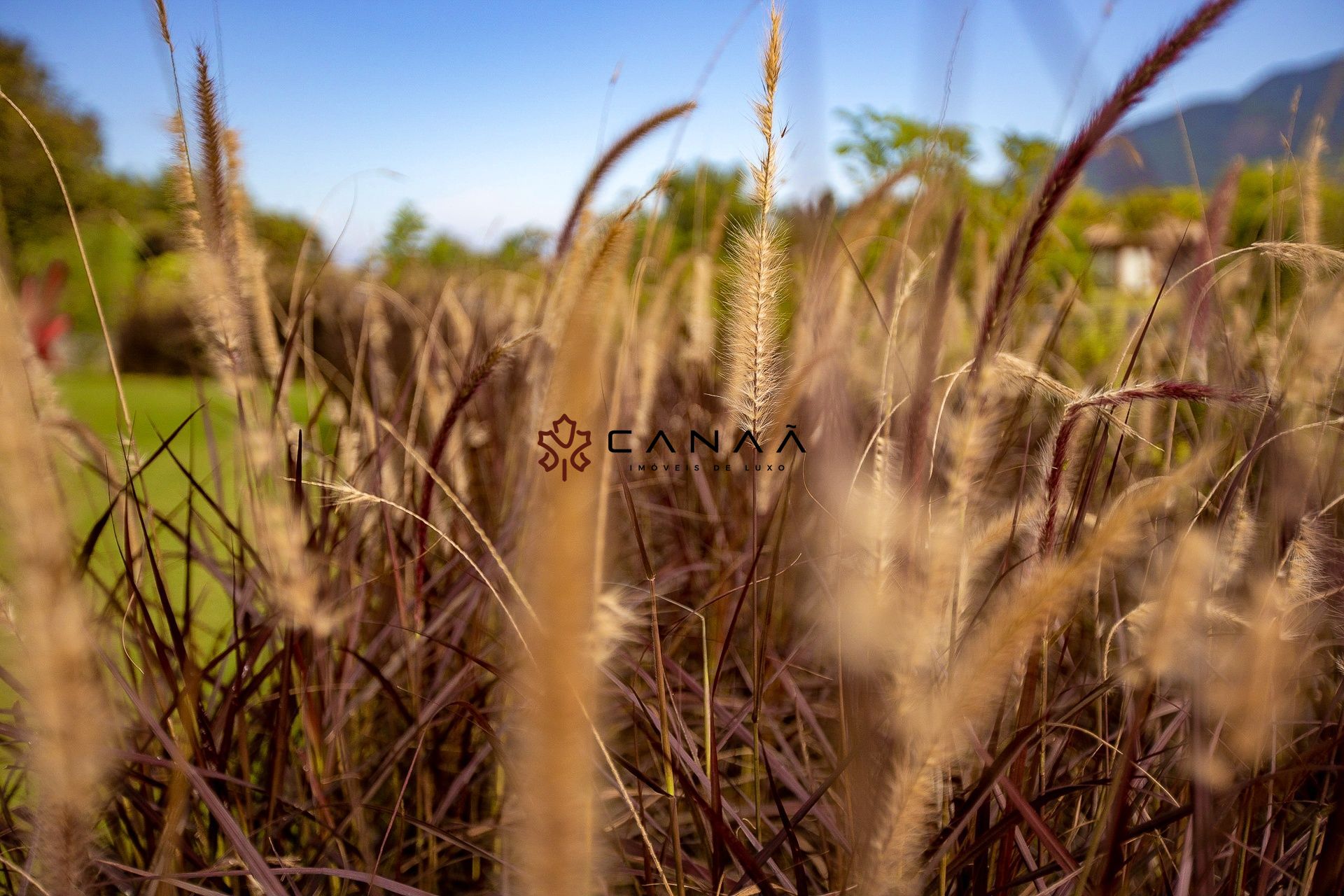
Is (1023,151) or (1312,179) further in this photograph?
(1023,151)

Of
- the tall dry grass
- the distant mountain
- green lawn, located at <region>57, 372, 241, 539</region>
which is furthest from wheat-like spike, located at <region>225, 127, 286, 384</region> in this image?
the distant mountain

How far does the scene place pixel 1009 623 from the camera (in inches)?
12.9

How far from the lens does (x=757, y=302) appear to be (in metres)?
0.58

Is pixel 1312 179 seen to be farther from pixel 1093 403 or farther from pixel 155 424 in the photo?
pixel 155 424

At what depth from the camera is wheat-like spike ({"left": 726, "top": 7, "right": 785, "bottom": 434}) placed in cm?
53

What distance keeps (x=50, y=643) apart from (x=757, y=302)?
462 millimetres

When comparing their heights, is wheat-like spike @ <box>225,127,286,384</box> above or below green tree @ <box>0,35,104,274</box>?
below

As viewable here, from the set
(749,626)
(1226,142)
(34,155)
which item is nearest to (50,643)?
(749,626)

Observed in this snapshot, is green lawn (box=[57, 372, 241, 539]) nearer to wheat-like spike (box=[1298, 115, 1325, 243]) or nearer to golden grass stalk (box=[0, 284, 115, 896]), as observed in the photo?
golden grass stalk (box=[0, 284, 115, 896])

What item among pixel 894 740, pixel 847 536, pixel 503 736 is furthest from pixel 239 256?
pixel 894 740

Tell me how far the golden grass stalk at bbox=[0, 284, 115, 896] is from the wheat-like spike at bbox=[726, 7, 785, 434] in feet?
1.39

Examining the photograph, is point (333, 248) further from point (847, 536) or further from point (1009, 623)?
point (1009, 623)

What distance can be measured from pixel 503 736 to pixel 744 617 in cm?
47

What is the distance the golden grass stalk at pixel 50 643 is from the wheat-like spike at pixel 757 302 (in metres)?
0.42
